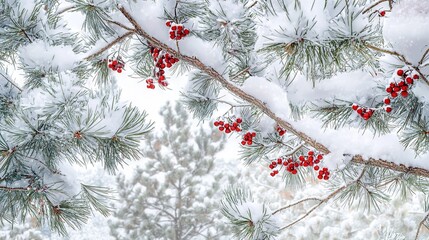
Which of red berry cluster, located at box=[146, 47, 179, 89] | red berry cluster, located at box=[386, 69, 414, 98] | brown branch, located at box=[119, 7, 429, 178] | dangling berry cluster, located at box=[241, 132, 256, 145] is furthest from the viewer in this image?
dangling berry cluster, located at box=[241, 132, 256, 145]

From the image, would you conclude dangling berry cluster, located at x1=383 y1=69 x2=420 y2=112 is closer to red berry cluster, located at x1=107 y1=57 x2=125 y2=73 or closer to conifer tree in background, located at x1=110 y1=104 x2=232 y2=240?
red berry cluster, located at x1=107 y1=57 x2=125 y2=73

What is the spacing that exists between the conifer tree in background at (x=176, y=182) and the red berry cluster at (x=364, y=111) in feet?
18.4

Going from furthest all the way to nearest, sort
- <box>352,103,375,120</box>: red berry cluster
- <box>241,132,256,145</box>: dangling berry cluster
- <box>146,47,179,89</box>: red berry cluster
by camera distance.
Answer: <box>241,132,256,145</box>: dangling berry cluster → <box>146,47,179,89</box>: red berry cluster → <box>352,103,375,120</box>: red berry cluster

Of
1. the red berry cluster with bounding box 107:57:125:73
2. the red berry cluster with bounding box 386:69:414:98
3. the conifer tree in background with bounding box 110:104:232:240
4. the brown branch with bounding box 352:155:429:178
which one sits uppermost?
the conifer tree in background with bounding box 110:104:232:240

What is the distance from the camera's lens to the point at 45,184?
4.52ft

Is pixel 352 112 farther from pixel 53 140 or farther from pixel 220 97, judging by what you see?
pixel 53 140

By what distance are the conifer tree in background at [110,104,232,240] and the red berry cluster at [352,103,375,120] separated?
5597mm

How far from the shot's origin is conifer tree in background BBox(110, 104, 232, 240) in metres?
6.93

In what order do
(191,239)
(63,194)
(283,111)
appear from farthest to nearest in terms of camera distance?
(191,239), (283,111), (63,194)

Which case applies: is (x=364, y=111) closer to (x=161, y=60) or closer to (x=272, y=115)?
(x=272, y=115)

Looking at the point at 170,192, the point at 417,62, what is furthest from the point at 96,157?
the point at 170,192

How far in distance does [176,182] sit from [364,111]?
6.21 m

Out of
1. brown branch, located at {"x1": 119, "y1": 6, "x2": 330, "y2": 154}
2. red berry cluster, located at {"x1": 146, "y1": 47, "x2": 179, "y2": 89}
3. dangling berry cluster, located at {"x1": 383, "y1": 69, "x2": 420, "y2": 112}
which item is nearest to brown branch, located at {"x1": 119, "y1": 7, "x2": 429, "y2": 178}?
brown branch, located at {"x1": 119, "y1": 6, "x2": 330, "y2": 154}

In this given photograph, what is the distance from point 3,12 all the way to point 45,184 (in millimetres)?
649
